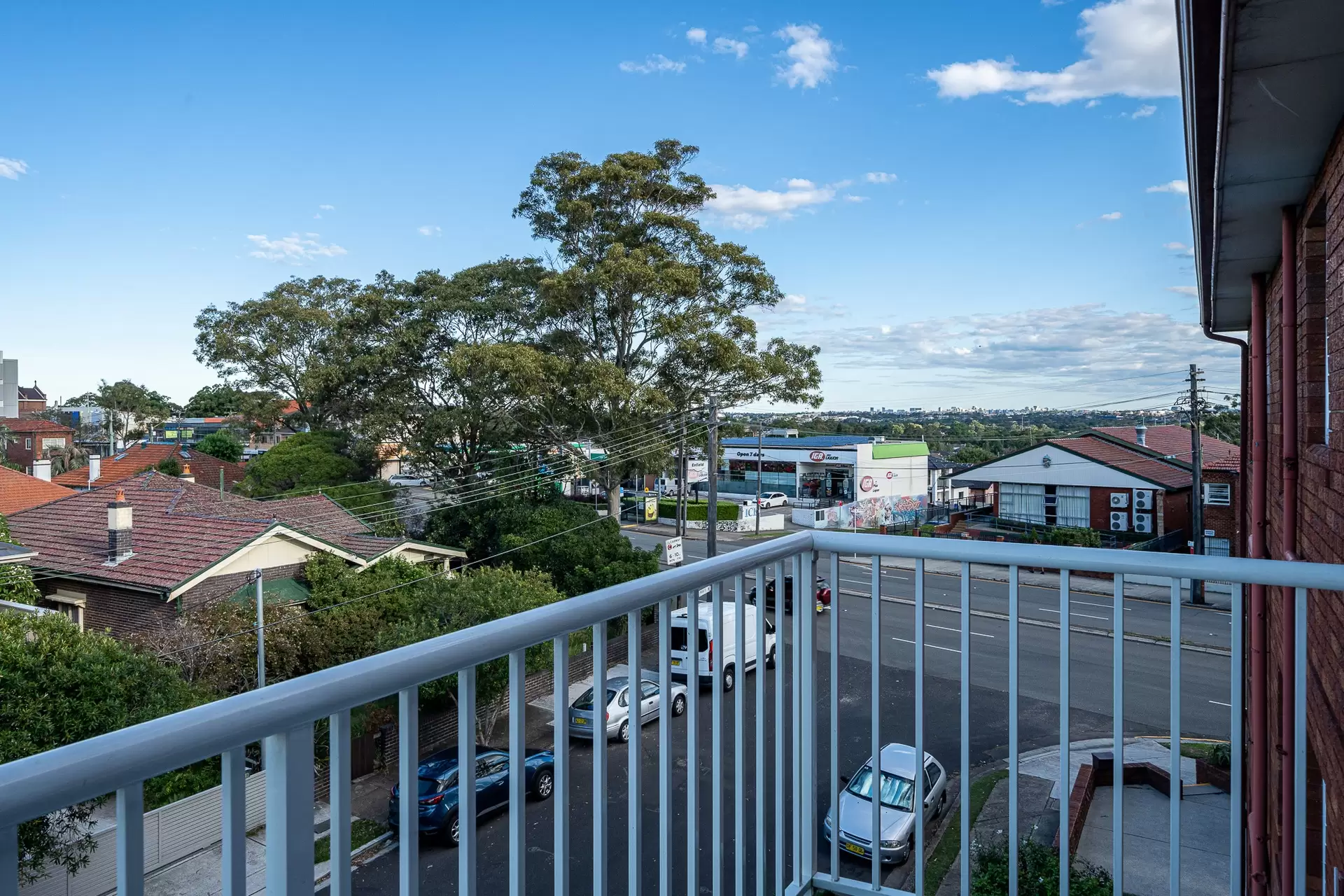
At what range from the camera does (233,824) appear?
68 centimetres

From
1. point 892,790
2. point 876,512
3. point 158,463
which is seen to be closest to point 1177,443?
point 876,512

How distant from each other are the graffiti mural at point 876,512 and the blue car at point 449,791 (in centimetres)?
2586

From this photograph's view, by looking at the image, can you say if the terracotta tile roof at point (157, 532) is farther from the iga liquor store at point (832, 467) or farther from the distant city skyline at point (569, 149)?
the iga liquor store at point (832, 467)

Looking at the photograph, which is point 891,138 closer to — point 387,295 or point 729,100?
point 729,100

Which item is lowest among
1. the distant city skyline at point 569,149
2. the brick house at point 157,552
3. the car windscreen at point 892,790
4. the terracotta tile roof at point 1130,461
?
the brick house at point 157,552

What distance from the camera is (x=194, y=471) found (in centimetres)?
2830

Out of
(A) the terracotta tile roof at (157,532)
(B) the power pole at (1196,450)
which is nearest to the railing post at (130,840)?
(A) the terracotta tile roof at (157,532)

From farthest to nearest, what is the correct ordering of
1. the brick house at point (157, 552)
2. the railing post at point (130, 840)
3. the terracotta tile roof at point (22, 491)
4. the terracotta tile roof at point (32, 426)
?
the terracotta tile roof at point (32, 426) < the terracotta tile roof at point (22, 491) < the brick house at point (157, 552) < the railing post at point (130, 840)

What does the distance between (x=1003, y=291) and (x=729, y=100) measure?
10.4 m

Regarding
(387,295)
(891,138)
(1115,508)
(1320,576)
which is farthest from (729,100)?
(1320,576)

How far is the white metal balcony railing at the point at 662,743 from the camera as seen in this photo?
0.59 metres

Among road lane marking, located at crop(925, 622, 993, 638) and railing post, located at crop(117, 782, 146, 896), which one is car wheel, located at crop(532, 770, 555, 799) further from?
road lane marking, located at crop(925, 622, 993, 638)

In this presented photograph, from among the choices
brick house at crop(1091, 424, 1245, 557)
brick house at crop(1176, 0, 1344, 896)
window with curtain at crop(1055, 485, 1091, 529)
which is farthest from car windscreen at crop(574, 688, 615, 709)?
window with curtain at crop(1055, 485, 1091, 529)

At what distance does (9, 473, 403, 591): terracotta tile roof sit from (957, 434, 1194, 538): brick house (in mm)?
17460
